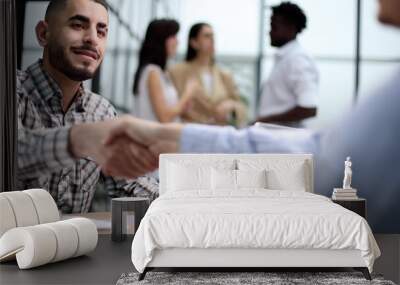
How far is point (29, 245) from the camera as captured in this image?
465cm

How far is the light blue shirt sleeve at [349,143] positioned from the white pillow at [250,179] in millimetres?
A: 676

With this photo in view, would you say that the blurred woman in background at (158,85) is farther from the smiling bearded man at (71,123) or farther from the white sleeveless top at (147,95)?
the smiling bearded man at (71,123)

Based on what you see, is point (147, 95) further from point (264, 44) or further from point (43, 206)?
point (43, 206)

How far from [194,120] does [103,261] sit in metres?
2.08

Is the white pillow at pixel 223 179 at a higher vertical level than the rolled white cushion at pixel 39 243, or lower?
higher

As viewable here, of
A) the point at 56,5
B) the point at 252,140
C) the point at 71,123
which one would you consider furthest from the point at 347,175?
the point at 56,5

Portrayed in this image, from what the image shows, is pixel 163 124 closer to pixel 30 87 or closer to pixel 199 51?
pixel 199 51

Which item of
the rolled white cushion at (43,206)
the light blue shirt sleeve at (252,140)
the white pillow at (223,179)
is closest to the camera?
the rolled white cushion at (43,206)

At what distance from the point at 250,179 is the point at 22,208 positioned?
212 centimetres

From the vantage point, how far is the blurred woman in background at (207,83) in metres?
6.71

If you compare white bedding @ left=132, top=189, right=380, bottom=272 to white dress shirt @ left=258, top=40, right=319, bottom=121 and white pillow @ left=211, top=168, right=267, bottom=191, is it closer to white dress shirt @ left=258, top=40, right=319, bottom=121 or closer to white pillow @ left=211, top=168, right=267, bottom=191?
white pillow @ left=211, top=168, right=267, bottom=191

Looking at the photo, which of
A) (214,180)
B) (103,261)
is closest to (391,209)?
(214,180)

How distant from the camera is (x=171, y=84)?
6.72m

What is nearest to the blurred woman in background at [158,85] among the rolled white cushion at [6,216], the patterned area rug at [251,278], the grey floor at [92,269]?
the grey floor at [92,269]
